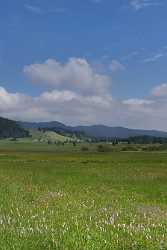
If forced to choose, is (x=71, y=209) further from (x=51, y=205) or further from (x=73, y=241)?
(x=73, y=241)

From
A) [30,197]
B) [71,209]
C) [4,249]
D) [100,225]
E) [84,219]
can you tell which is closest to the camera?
[4,249]

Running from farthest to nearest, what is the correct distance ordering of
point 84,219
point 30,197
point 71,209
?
point 30,197 → point 71,209 → point 84,219

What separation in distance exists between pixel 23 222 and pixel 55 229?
1.81 metres

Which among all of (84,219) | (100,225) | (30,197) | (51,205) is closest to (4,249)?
(100,225)

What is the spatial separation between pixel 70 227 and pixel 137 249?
3.03 m

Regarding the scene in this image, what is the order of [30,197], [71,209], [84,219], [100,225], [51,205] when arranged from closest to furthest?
[100,225]
[84,219]
[71,209]
[51,205]
[30,197]

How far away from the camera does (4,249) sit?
32.0 ft

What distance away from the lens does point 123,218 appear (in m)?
15.3

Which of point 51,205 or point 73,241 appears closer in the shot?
point 73,241

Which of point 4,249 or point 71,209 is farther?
point 71,209

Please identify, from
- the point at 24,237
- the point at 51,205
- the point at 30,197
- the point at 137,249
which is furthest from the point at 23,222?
the point at 30,197

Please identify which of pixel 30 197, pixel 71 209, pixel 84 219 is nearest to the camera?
pixel 84 219

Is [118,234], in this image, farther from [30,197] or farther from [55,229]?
[30,197]

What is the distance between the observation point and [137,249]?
32.3 feet
